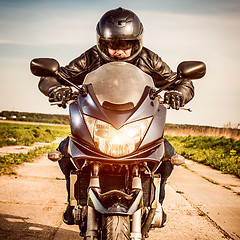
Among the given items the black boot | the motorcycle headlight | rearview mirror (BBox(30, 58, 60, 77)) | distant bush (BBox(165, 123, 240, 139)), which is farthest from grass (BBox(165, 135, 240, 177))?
rearview mirror (BBox(30, 58, 60, 77))

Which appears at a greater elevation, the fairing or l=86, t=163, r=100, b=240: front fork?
the fairing

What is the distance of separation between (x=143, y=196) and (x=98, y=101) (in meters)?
0.80

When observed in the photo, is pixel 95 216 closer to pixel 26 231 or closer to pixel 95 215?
pixel 95 215

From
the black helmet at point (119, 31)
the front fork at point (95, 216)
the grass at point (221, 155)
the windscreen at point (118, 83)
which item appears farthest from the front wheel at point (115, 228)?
the grass at point (221, 155)

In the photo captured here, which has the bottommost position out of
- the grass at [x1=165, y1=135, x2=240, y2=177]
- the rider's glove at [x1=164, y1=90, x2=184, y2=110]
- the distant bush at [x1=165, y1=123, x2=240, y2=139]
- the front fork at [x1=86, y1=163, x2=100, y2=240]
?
the distant bush at [x1=165, y1=123, x2=240, y2=139]

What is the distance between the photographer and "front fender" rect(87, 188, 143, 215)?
196 centimetres

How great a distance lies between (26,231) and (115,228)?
212cm

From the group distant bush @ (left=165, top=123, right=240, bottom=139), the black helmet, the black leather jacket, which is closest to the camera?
the black helmet

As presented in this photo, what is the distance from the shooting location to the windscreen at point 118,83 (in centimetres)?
224

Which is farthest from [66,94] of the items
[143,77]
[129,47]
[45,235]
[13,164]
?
[13,164]

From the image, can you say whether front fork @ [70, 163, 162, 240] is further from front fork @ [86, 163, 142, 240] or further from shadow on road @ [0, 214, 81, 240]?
shadow on road @ [0, 214, 81, 240]

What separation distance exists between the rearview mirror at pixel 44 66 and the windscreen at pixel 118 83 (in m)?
0.29

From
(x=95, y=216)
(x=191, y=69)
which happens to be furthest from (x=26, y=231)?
(x=191, y=69)

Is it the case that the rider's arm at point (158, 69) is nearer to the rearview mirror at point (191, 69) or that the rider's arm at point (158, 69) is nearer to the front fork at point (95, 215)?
the rearview mirror at point (191, 69)
